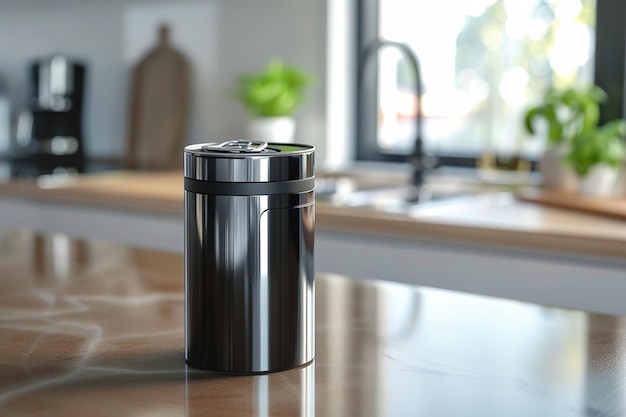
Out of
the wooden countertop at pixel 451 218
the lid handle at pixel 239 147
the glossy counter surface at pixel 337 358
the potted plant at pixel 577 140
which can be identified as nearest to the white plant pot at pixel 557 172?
the potted plant at pixel 577 140

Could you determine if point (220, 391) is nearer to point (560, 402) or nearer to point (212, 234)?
point (212, 234)

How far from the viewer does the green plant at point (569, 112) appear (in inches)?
95.9

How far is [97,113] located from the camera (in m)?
3.69

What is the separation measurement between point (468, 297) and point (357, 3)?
6.67ft

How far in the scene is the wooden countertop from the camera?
1.86 meters

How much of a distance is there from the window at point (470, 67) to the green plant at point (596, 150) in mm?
257

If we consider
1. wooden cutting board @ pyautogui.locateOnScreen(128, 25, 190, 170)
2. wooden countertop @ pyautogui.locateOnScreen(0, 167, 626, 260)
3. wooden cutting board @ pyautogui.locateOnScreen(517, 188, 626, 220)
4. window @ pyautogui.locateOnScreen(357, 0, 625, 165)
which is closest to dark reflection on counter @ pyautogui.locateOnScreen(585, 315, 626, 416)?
wooden countertop @ pyautogui.locateOnScreen(0, 167, 626, 260)

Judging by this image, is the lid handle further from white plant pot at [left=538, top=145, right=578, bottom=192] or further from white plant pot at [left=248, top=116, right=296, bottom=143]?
white plant pot at [left=248, top=116, right=296, bottom=143]

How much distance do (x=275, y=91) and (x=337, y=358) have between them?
216 centimetres

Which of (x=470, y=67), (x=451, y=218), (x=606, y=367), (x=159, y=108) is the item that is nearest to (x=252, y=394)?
(x=606, y=367)

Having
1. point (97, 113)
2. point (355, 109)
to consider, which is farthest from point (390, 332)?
point (97, 113)

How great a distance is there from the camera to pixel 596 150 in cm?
233

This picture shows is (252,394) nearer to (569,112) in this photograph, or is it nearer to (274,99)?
(569,112)

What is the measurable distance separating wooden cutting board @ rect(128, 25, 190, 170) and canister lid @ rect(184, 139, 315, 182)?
253 centimetres
